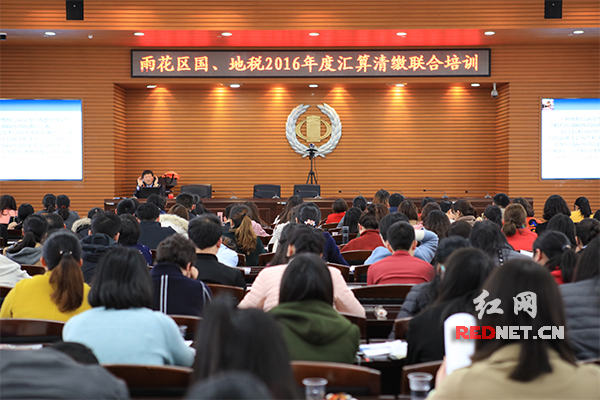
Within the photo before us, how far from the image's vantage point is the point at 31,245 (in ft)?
14.9

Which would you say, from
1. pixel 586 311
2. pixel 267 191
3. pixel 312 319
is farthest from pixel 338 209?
pixel 312 319

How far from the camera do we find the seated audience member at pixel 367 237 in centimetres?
536

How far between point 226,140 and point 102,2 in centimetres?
375

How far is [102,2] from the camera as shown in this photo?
1034 cm

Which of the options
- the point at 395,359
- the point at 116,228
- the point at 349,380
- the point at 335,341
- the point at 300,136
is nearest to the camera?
the point at 349,380

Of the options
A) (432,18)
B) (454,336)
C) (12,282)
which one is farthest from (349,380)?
(432,18)

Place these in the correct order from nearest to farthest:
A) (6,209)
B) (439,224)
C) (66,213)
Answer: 1. (439,224)
2. (66,213)
3. (6,209)

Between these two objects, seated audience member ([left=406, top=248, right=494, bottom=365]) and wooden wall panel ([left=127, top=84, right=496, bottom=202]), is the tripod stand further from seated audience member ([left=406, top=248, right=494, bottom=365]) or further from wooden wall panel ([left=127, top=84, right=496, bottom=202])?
seated audience member ([left=406, top=248, right=494, bottom=365])

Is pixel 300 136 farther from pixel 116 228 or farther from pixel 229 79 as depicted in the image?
pixel 116 228

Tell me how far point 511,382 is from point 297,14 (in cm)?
973

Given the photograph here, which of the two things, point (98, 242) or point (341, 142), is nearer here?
point (98, 242)

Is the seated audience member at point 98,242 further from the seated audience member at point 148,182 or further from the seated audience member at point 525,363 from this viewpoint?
the seated audience member at point 148,182

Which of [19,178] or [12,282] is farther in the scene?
[19,178]

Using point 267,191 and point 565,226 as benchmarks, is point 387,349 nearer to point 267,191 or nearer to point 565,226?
point 565,226
